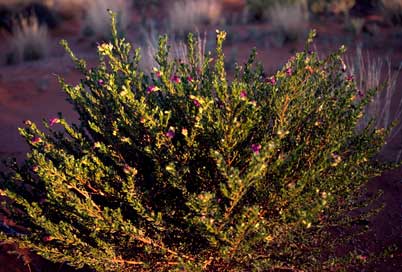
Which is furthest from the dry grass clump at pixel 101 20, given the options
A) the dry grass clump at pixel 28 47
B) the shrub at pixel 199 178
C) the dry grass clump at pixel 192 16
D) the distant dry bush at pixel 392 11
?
the shrub at pixel 199 178

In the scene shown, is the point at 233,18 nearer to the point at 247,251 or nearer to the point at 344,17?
the point at 344,17

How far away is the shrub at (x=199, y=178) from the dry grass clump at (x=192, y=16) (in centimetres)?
804

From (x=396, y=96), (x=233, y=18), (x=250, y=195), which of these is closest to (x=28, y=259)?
(x=250, y=195)

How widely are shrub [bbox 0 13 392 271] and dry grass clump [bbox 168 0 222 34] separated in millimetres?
8042

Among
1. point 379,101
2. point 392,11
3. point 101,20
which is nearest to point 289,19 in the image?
point 392,11

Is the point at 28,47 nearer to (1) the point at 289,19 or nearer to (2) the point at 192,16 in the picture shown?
(2) the point at 192,16

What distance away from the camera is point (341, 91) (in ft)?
9.16

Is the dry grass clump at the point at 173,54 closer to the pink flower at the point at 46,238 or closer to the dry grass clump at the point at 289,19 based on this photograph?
the pink flower at the point at 46,238

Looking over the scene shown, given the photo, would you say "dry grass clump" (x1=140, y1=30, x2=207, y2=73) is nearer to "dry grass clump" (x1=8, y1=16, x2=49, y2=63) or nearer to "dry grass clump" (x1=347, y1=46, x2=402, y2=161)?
"dry grass clump" (x1=347, y1=46, x2=402, y2=161)

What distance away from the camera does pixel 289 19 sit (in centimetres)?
1012

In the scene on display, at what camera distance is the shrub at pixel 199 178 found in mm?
2244

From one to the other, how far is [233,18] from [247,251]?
10381 mm

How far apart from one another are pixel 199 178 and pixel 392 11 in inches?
371

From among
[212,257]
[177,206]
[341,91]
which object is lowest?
A: [212,257]
